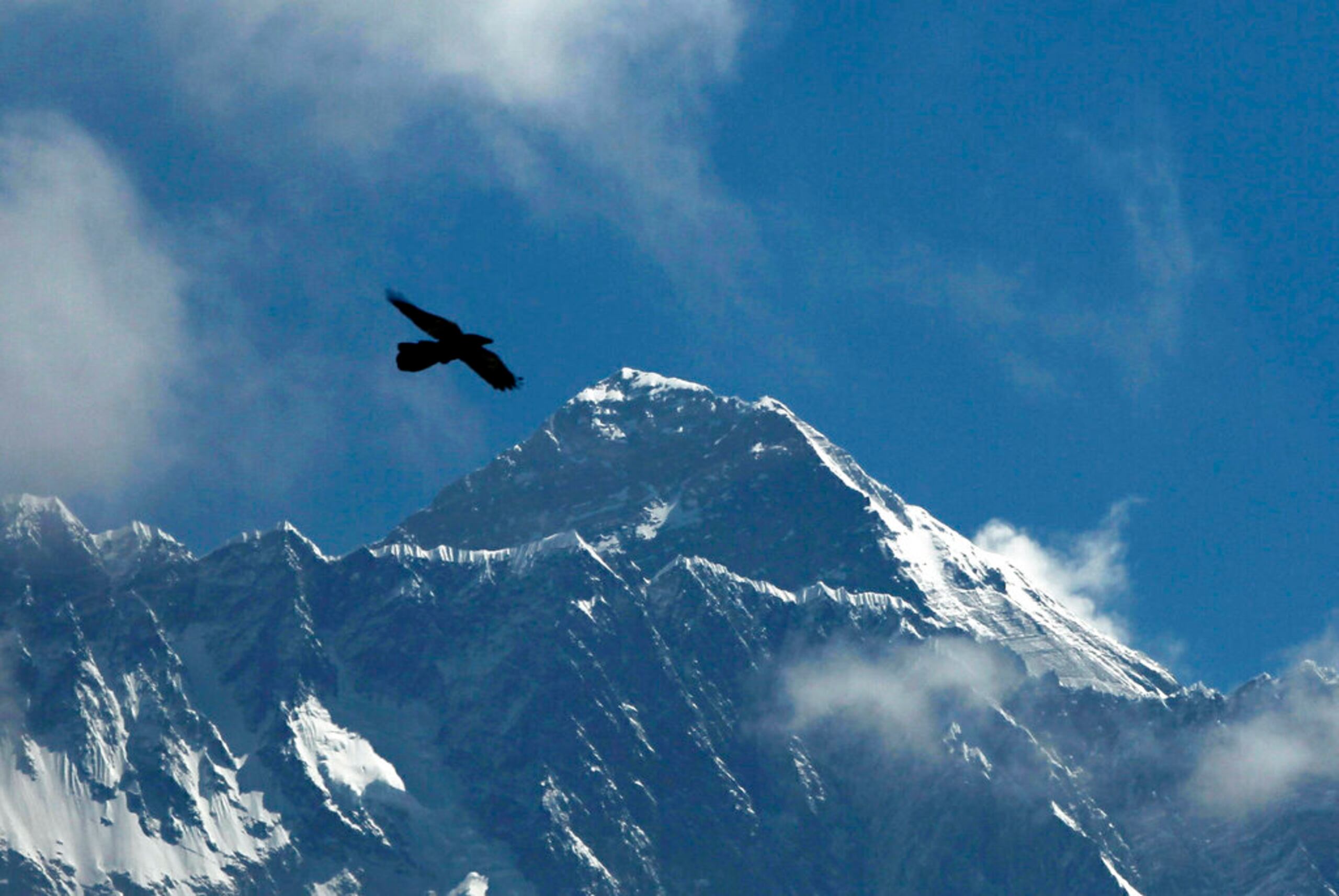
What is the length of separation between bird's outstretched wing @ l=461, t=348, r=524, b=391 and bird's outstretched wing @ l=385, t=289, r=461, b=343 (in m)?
0.55

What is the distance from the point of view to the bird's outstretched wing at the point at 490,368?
58.6m

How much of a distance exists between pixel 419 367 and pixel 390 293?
2479mm

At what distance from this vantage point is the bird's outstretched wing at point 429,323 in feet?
190

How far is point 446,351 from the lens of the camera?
58.8 m

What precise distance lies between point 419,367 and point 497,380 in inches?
69.2

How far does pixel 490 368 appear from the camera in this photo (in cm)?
5894

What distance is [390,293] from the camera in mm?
57500

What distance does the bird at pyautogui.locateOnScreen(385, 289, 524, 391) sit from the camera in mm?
58188

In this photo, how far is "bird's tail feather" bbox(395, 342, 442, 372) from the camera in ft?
193

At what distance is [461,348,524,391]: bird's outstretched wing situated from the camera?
58.6 metres

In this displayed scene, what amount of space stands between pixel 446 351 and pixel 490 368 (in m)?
0.98

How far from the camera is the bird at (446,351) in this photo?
2291 inches

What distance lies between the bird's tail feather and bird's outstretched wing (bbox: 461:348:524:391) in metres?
0.59

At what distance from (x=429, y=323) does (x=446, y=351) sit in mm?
742
